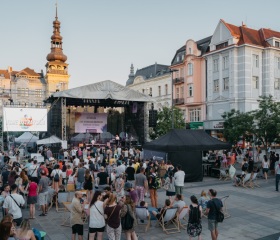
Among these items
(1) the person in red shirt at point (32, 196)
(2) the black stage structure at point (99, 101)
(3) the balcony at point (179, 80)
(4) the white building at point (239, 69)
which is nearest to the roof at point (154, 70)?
(3) the balcony at point (179, 80)

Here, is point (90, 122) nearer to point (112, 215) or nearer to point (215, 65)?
point (215, 65)

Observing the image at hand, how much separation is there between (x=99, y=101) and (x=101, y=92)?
2785mm

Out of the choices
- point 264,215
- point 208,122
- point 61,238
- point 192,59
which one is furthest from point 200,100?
point 61,238

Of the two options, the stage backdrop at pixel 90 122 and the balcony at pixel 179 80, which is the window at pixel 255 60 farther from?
the stage backdrop at pixel 90 122

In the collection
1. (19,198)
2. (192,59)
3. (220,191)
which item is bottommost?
(220,191)

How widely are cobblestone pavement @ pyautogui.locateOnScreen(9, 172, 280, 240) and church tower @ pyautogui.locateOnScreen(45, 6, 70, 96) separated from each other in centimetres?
5014

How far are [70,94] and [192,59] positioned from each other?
19805 millimetres

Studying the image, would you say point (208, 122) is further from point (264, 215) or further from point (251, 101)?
point (264, 215)

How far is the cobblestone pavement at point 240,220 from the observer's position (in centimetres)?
824

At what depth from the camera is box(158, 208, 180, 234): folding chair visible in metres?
8.30

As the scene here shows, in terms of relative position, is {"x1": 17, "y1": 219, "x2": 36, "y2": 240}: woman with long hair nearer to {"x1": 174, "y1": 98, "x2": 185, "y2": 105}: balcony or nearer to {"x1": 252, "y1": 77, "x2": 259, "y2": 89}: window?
{"x1": 252, "y1": 77, "x2": 259, "y2": 89}: window

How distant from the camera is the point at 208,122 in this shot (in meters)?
37.9

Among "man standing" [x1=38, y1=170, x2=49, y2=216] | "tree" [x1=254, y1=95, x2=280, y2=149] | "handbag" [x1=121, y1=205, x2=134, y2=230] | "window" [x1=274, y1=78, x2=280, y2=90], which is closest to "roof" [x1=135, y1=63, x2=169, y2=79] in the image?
"window" [x1=274, y1=78, x2=280, y2=90]

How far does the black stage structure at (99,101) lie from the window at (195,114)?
10250 millimetres
